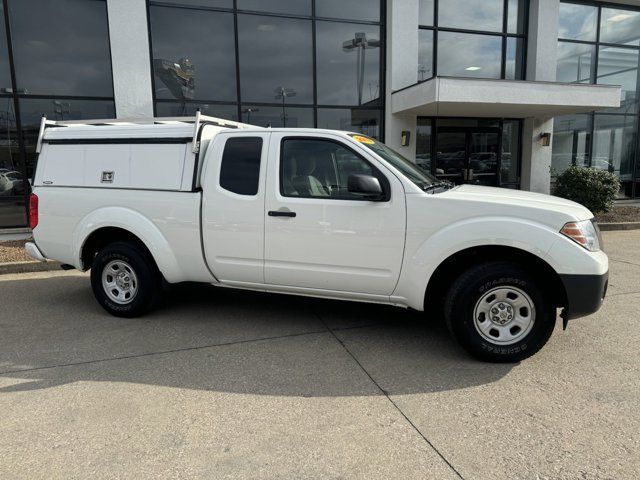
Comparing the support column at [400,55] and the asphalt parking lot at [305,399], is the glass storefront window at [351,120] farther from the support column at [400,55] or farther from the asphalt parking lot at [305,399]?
the asphalt parking lot at [305,399]

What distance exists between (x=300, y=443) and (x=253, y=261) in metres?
1.99

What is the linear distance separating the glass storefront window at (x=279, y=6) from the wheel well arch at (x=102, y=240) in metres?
7.86

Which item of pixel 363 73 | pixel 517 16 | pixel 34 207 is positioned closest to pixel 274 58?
pixel 363 73

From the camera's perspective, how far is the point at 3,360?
3.96 m

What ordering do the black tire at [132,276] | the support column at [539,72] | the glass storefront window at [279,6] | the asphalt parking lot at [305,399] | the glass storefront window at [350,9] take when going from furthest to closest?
the support column at [539,72] → the glass storefront window at [350,9] → the glass storefront window at [279,6] → the black tire at [132,276] → the asphalt parking lot at [305,399]

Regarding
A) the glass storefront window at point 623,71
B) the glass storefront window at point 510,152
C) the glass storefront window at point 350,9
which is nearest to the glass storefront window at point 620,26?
the glass storefront window at point 623,71

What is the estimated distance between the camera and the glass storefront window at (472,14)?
12484 millimetres

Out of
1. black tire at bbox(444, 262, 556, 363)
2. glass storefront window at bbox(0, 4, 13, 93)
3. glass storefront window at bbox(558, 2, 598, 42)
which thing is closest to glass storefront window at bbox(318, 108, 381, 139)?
glass storefront window at bbox(558, 2, 598, 42)

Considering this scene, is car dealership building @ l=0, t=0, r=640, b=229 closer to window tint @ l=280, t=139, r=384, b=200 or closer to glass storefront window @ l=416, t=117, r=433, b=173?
glass storefront window @ l=416, t=117, r=433, b=173

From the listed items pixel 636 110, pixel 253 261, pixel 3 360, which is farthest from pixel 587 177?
pixel 3 360

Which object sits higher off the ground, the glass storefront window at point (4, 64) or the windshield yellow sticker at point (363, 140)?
the glass storefront window at point (4, 64)

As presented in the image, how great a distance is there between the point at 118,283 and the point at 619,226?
10.7 meters

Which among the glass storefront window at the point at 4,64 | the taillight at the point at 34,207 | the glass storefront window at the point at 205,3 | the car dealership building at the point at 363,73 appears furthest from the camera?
the glass storefront window at the point at 205,3

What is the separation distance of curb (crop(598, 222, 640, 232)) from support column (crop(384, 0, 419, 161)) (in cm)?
505
